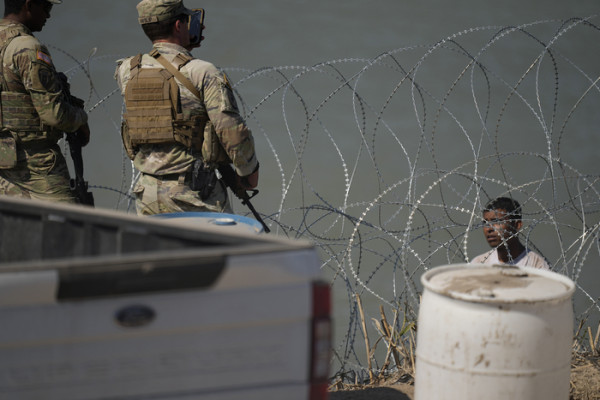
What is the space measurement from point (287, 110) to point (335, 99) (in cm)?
68

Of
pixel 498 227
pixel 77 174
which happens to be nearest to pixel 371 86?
pixel 498 227

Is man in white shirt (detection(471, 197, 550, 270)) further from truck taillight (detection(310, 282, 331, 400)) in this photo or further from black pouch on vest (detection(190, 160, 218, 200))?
truck taillight (detection(310, 282, 331, 400))

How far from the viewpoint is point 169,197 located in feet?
13.5

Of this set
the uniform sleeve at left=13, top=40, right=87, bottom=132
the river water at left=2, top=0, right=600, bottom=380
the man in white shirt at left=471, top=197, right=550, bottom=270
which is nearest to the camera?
the uniform sleeve at left=13, top=40, right=87, bottom=132

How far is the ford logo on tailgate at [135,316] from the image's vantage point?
6.20 ft

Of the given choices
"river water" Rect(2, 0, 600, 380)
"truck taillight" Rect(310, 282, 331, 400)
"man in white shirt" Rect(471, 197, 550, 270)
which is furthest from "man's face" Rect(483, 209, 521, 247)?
"river water" Rect(2, 0, 600, 380)

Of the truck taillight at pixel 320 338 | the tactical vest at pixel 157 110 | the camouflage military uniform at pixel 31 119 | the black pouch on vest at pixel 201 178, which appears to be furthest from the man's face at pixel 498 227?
the truck taillight at pixel 320 338

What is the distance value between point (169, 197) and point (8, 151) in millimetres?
908

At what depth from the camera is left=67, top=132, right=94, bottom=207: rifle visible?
15.1ft

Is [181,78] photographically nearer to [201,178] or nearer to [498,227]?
[201,178]

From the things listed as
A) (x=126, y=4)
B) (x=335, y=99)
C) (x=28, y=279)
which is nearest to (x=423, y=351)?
(x=28, y=279)

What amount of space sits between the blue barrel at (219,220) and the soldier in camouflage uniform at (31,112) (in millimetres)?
1204

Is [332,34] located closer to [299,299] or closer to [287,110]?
[287,110]

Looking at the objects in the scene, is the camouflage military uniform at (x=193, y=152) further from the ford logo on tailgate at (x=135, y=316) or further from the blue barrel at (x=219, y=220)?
the ford logo on tailgate at (x=135, y=316)
